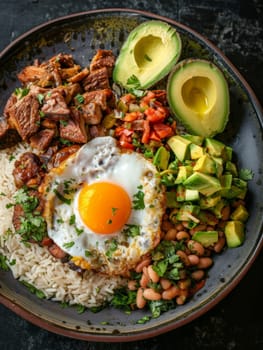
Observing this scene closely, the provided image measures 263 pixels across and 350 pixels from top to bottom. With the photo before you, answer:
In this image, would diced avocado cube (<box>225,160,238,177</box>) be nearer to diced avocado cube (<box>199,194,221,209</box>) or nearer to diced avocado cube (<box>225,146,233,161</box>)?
diced avocado cube (<box>225,146,233,161</box>)

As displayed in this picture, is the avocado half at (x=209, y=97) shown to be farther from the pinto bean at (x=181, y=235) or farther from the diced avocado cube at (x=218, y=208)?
the pinto bean at (x=181, y=235)

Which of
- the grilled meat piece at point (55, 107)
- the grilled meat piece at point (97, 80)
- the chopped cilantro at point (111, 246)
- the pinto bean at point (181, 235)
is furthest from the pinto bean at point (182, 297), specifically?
the grilled meat piece at point (97, 80)

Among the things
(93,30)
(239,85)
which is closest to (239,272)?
(239,85)

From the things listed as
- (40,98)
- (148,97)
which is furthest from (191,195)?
(40,98)

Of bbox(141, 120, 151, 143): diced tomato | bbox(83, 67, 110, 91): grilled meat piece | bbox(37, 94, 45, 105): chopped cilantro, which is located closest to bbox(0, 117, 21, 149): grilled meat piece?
bbox(37, 94, 45, 105): chopped cilantro

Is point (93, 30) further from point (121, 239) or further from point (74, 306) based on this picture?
point (74, 306)

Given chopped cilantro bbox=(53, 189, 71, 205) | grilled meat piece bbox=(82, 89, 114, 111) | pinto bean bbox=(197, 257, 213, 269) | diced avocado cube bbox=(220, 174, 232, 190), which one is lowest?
pinto bean bbox=(197, 257, 213, 269)

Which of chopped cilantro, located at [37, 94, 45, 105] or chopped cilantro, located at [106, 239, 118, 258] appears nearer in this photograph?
chopped cilantro, located at [106, 239, 118, 258]
